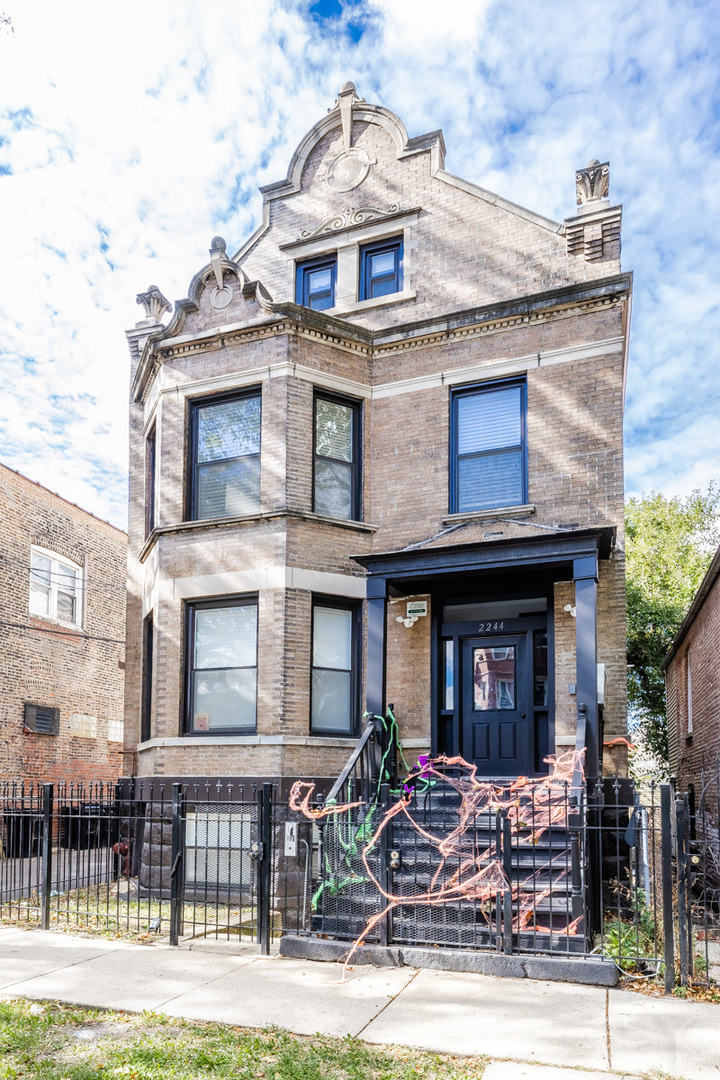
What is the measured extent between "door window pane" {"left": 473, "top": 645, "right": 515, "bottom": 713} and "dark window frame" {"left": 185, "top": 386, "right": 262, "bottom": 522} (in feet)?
14.0

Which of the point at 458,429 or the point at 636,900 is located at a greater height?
the point at 458,429

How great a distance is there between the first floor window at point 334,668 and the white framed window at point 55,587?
9.68 meters

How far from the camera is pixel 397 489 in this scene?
1330 centimetres

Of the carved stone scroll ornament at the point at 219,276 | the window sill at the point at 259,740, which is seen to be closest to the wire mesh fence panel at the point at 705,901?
the window sill at the point at 259,740

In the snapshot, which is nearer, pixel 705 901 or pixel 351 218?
pixel 705 901

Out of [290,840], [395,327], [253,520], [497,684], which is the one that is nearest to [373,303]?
[395,327]

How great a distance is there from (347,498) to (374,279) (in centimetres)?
365

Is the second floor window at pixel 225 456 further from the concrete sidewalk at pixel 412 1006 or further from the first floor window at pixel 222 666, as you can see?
the concrete sidewalk at pixel 412 1006

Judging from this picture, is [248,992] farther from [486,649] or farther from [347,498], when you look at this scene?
[347,498]

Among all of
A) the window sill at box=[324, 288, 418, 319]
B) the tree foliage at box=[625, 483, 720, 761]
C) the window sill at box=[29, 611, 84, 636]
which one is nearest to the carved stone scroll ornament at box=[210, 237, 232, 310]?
the window sill at box=[324, 288, 418, 319]

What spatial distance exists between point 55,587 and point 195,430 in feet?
29.3

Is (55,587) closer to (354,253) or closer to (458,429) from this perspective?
(354,253)

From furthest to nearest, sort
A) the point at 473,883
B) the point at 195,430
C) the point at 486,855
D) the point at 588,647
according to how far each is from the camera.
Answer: the point at 195,430, the point at 588,647, the point at 486,855, the point at 473,883

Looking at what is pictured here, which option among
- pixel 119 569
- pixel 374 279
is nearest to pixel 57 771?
pixel 119 569
